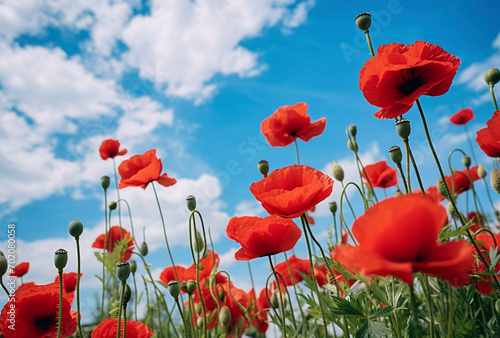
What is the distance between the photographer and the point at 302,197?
1.00m

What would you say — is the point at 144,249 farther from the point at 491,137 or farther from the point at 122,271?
the point at 491,137

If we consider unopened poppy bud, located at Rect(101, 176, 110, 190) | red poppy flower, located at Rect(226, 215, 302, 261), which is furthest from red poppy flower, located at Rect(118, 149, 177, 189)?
red poppy flower, located at Rect(226, 215, 302, 261)

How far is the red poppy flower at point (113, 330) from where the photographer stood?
1.30 meters

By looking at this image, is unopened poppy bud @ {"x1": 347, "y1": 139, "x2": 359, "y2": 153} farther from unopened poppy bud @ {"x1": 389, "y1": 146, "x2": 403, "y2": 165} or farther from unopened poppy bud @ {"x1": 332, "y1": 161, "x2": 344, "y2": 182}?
unopened poppy bud @ {"x1": 389, "y1": 146, "x2": 403, "y2": 165}

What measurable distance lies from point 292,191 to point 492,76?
1.17 meters

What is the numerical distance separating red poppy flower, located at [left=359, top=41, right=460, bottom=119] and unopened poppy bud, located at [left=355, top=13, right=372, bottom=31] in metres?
0.25

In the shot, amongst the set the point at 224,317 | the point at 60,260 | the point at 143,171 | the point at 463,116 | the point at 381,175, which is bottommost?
the point at 224,317

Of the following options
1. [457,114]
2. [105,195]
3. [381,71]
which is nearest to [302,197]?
[381,71]

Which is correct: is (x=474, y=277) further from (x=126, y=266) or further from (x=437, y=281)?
(x=126, y=266)

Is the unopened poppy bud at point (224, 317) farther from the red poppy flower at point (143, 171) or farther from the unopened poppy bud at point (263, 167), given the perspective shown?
the red poppy flower at point (143, 171)

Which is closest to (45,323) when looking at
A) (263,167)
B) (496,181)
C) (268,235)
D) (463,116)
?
(268,235)

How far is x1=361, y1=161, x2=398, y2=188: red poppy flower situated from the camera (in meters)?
2.48

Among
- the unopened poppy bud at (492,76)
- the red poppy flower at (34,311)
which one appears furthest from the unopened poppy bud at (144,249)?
the unopened poppy bud at (492,76)

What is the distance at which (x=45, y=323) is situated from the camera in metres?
1.45
